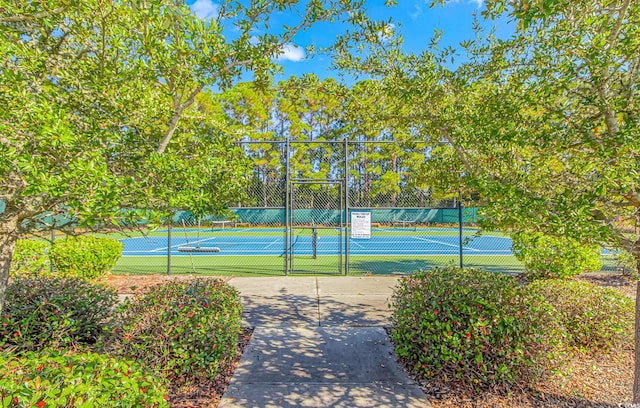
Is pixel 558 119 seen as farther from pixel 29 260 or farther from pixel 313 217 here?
pixel 313 217

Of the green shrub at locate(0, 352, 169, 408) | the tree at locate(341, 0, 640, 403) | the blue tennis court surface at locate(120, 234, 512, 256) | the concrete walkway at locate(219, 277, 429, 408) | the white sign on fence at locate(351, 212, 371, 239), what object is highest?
the tree at locate(341, 0, 640, 403)

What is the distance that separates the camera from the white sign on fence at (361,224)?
7.23 m

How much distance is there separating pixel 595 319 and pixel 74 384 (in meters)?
4.47

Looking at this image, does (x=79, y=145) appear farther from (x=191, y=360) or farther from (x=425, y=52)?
(x=425, y=52)

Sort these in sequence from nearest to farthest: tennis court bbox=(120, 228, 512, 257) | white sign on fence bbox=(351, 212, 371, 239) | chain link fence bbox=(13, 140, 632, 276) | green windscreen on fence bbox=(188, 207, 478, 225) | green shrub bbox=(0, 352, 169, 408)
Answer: green shrub bbox=(0, 352, 169, 408) < chain link fence bbox=(13, 140, 632, 276) < white sign on fence bbox=(351, 212, 371, 239) < green windscreen on fence bbox=(188, 207, 478, 225) < tennis court bbox=(120, 228, 512, 257)

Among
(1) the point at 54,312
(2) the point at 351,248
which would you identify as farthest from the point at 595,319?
(2) the point at 351,248

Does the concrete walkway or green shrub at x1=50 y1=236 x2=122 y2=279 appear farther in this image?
green shrub at x1=50 y1=236 x2=122 y2=279

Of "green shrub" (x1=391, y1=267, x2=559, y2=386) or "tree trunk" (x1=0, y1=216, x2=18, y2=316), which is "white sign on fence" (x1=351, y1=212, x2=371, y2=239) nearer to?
"green shrub" (x1=391, y1=267, x2=559, y2=386)

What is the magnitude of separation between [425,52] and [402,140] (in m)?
1.53

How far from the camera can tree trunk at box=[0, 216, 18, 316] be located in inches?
77.1

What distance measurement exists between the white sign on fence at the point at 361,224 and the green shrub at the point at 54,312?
4.75m

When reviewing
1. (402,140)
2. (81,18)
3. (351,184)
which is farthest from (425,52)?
(351,184)

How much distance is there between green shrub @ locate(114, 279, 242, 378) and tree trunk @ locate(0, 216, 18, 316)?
94 centimetres

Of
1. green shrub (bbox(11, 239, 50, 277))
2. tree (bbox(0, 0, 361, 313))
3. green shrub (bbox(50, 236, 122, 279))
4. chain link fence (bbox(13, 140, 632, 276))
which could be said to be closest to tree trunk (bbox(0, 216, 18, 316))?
tree (bbox(0, 0, 361, 313))
